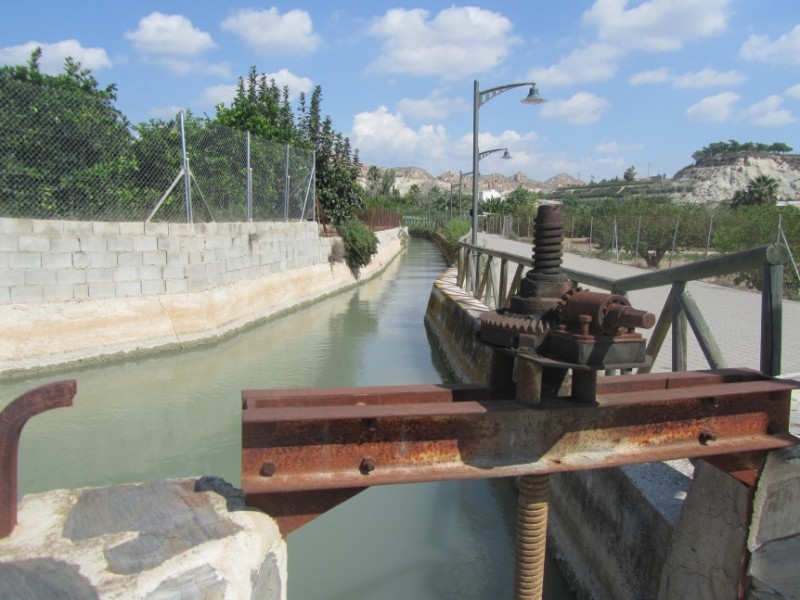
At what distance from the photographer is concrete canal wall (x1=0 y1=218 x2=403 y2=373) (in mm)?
8359

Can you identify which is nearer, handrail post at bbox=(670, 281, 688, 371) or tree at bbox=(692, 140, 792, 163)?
handrail post at bbox=(670, 281, 688, 371)

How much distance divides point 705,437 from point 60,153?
937cm

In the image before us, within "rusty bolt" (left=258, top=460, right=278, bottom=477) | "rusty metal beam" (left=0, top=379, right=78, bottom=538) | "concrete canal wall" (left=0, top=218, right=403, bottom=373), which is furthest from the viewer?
"concrete canal wall" (left=0, top=218, right=403, bottom=373)

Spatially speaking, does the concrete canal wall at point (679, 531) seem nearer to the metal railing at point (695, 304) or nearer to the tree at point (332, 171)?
the metal railing at point (695, 304)

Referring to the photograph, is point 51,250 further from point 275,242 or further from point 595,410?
point 595,410

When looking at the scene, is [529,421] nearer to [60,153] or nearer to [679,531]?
[679,531]

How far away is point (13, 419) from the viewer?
1965 millimetres

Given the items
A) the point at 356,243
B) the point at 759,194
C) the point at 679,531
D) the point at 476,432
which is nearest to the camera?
the point at 476,432

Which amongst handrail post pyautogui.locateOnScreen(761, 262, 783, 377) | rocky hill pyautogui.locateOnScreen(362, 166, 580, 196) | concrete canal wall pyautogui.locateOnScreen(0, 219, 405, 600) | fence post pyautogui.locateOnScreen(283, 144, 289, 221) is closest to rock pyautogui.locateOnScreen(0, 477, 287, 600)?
concrete canal wall pyautogui.locateOnScreen(0, 219, 405, 600)

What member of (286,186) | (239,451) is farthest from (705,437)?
(286,186)

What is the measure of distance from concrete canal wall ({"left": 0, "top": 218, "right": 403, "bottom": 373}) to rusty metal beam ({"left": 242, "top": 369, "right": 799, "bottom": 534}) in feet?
24.0

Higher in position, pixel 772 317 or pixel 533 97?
pixel 533 97

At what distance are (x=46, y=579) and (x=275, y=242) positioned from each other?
529 inches

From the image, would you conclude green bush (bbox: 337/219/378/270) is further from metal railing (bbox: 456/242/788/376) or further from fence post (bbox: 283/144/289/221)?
metal railing (bbox: 456/242/788/376)
